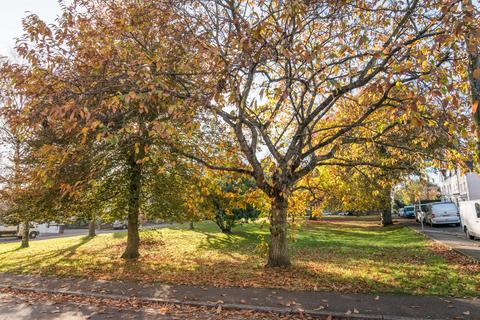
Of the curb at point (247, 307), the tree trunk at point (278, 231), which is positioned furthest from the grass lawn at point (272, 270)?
the curb at point (247, 307)

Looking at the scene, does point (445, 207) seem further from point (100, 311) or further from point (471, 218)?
point (100, 311)

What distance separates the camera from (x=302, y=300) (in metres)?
7.93

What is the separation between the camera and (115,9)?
10070 millimetres

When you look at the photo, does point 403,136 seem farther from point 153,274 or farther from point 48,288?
point 48,288

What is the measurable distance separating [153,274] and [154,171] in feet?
13.2

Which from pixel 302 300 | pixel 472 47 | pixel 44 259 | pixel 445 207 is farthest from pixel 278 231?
pixel 445 207

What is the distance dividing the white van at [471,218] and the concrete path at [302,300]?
507 inches

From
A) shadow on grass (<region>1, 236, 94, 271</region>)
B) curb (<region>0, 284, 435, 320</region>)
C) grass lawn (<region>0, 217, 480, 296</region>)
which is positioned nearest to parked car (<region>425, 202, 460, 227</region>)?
grass lawn (<region>0, 217, 480, 296</region>)

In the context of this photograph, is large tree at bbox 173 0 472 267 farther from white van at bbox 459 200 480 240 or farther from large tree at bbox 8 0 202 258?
white van at bbox 459 200 480 240

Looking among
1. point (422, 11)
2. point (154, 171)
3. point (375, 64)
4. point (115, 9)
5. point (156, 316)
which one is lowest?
point (156, 316)

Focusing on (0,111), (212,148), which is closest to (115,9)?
(0,111)

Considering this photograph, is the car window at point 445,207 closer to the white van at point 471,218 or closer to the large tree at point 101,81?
the white van at point 471,218

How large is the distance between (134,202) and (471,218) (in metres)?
17.0

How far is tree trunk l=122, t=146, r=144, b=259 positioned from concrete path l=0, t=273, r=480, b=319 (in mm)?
3930
